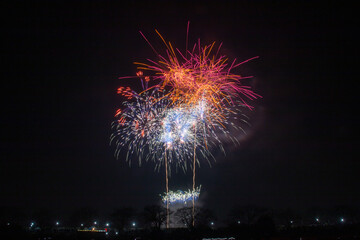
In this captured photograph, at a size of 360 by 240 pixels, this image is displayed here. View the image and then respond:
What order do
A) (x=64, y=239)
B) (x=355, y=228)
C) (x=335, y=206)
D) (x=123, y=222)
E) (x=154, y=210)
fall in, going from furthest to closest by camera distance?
(x=335, y=206), (x=123, y=222), (x=154, y=210), (x=355, y=228), (x=64, y=239)

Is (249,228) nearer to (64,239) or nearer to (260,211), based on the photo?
(64,239)

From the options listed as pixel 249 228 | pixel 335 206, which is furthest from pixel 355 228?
pixel 335 206

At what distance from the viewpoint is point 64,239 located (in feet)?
107

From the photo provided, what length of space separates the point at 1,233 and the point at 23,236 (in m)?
1.89

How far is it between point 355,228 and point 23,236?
37.9m

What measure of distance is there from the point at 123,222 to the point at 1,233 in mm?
79576

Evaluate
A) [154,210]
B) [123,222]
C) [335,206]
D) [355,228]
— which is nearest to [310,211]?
[335,206]

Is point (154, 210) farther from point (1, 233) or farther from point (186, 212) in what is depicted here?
point (1, 233)

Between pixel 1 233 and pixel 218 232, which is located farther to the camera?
pixel 218 232

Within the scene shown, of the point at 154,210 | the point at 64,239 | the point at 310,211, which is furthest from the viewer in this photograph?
the point at 310,211

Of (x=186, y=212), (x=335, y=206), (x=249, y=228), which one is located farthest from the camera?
(x=335, y=206)

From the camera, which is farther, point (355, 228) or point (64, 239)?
point (355, 228)

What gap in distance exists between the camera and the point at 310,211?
134250 mm

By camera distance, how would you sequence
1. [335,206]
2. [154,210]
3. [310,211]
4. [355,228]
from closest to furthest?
1. [355,228]
2. [154,210]
3. [335,206]
4. [310,211]
